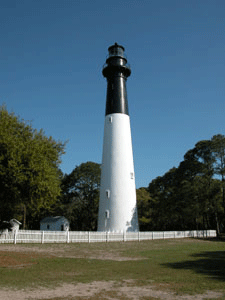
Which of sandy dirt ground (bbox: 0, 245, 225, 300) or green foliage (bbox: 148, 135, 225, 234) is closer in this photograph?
sandy dirt ground (bbox: 0, 245, 225, 300)

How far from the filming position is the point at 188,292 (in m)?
6.70

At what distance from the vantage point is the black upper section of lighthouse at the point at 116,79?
3027cm

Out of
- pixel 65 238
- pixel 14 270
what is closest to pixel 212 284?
pixel 14 270

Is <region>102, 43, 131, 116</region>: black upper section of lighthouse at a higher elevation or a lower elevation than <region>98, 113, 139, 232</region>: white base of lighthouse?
higher

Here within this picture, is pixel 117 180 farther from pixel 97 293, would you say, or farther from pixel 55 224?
pixel 97 293

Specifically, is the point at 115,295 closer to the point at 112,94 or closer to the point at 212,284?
the point at 212,284

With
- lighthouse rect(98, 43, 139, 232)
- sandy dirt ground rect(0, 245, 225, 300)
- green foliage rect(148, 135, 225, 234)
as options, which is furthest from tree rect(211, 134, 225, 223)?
sandy dirt ground rect(0, 245, 225, 300)

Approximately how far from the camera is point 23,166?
558 inches

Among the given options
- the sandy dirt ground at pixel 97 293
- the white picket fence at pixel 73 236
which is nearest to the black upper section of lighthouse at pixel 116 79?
the white picket fence at pixel 73 236

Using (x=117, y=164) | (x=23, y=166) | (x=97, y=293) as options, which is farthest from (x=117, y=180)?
(x=97, y=293)

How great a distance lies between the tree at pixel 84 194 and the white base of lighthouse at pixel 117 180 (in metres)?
19.5

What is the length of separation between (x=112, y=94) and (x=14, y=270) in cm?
2375

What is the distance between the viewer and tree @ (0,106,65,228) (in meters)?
13.9

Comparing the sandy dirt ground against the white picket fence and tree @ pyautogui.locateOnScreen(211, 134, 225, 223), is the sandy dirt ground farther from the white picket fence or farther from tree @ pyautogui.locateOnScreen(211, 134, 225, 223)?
tree @ pyautogui.locateOnScreen(211, 134, 225, 223)
